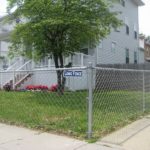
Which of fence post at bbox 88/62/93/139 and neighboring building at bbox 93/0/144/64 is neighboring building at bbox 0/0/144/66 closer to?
neighboring building at bbox 93/0/144/64

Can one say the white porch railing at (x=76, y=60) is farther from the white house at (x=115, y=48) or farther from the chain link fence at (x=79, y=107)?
the chain link fence at (x=79, y=107)

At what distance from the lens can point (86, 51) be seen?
→ 22.2 meters

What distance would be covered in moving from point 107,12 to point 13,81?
7677mm

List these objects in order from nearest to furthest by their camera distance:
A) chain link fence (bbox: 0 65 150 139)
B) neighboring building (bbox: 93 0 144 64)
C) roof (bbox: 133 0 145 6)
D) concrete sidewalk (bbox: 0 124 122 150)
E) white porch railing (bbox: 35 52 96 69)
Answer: concrete sidewalk (bbox: 0 124 122 150) → chain link fence (bbox: 0 65 150 139) → white porch railing (bbox: 35 52 96 69) → neighboring building (bbox: 93 0 144 64) → roof (bbox: 133 0 145 6)

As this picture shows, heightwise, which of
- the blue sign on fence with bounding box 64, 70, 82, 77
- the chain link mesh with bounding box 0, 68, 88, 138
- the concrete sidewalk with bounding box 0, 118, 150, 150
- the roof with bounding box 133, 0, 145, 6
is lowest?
the concrete sidewalk with bounding box 0, 118, 150, 150

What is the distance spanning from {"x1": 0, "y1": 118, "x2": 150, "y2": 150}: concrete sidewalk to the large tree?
21.5 ft

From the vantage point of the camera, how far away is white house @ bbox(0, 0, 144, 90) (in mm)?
21359

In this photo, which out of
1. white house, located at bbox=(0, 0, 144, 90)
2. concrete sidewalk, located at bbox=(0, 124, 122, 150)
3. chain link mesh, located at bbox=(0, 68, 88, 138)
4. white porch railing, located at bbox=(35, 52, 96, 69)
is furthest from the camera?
white house, located at bbox=(0, 0, 144, 90)

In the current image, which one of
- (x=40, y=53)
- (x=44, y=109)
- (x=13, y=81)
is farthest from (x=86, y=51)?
(x=44, y=109)

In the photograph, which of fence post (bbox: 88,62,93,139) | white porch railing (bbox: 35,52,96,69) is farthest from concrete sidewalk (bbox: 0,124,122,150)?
white porch railing (bbox: 35,52,96,69)

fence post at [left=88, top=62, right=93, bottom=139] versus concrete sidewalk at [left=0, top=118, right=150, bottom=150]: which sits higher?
fence post at [left=88, top=62, right=93, bottom=139]

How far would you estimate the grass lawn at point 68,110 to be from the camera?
8508 mm

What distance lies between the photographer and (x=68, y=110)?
32.1 feet

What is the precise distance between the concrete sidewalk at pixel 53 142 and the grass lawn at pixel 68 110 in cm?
61
